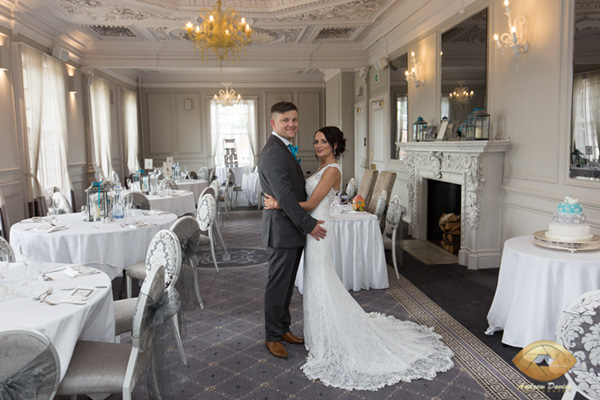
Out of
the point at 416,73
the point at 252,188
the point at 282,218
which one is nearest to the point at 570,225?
the point at 282,218

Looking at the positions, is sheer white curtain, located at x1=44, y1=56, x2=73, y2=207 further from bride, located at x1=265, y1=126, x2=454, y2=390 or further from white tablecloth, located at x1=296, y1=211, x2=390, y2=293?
bride, located at x1=265, y1=126, x2=454, y2=390

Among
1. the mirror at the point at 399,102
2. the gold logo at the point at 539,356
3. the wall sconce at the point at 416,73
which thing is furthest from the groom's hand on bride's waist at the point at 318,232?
the mirror at the point at 399,102

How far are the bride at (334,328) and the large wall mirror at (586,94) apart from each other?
2.16 metres

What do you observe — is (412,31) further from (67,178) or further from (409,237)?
(67,178)

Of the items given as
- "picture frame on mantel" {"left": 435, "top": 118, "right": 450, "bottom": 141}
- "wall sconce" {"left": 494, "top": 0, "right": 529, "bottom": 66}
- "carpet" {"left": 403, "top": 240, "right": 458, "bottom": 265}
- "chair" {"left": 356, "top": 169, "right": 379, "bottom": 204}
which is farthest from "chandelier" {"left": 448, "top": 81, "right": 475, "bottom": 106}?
"carpet" {"left": 403, "top": 240, "right": 458, "bottom": 265}

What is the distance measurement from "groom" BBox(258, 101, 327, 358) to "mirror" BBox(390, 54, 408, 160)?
571 centimetres

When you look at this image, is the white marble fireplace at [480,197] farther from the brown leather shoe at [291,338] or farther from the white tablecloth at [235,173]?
the white tablecloth at [235,173]

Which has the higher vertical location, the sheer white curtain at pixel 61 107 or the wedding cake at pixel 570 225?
the sheer white curtain at pixel 61 107

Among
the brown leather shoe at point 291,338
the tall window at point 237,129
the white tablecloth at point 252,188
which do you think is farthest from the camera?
the tall window at point 237,129

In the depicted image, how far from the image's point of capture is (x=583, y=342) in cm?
181

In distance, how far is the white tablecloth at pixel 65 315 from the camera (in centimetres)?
205

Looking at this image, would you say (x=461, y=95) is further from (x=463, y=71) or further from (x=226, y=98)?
(x=226, y=98)

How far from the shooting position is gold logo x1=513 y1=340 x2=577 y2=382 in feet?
3.11

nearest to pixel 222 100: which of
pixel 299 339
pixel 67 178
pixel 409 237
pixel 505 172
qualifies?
pixel 67 178
